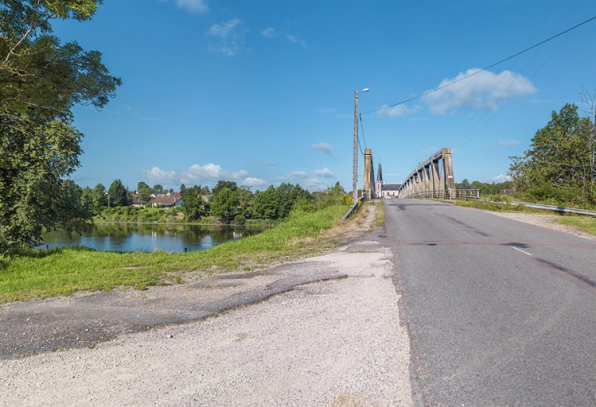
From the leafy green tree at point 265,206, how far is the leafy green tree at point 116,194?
197 ft

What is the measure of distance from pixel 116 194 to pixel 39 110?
135 m

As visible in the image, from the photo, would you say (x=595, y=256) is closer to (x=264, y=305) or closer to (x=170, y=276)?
(x=264, y=305)

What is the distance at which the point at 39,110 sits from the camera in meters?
7.83

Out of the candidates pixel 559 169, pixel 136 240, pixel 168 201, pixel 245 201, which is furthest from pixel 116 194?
pixel 559 169

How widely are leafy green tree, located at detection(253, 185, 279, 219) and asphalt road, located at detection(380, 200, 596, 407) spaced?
3505 inches

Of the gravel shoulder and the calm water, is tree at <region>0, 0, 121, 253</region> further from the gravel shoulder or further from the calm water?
the calm water

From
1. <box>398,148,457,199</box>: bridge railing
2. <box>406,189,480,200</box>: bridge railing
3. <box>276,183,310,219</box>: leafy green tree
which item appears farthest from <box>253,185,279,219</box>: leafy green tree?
<box>406,189,480,200</box>: bridge railing

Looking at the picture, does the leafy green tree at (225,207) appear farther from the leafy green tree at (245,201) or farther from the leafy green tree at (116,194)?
the leafy green tree at (116,194)

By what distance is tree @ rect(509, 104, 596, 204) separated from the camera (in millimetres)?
25069

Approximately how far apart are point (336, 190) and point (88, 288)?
1108 inches

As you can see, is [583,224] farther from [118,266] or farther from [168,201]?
[168,201]

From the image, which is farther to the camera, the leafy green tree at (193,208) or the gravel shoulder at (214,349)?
the leafy green tree at (193,208)

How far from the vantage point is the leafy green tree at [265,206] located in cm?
9762

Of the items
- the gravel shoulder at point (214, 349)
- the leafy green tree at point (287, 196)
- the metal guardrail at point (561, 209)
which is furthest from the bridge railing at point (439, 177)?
the leafy green tree at point (287, 196)
